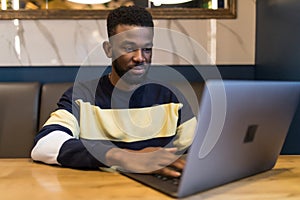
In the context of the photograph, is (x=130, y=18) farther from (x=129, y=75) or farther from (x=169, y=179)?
(x=169, y=179)

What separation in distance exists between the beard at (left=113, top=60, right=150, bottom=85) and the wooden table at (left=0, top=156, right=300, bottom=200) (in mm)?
422

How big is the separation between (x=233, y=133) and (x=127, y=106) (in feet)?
2.05

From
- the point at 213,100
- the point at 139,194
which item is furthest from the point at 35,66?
the point at 213,100

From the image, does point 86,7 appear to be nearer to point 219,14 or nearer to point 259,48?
point 219,14

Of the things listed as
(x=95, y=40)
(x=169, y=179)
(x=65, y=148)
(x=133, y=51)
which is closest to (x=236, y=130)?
(x=169, y=179)

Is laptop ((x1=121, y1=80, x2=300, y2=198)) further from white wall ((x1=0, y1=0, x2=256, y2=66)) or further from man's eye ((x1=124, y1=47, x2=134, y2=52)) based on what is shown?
white wall ((x1=0, y1=0, x2=256, y2=66))

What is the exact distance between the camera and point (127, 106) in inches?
55.4

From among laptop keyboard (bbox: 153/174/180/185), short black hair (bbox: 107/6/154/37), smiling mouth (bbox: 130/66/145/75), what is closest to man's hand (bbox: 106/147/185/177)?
laptop keyboard (bbox: 153/174/180/185)

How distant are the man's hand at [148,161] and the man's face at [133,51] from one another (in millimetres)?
373

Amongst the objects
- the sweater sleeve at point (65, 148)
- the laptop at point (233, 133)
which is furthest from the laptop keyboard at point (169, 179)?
the sweater sleeve at point (65, 148)

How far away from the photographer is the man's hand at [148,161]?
3.06 feet

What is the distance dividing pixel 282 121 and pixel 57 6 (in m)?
1.50

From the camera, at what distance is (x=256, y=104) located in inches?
33.1

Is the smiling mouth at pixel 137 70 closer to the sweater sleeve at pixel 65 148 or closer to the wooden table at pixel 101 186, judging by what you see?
the sweater sleeve at pixel 65 148
